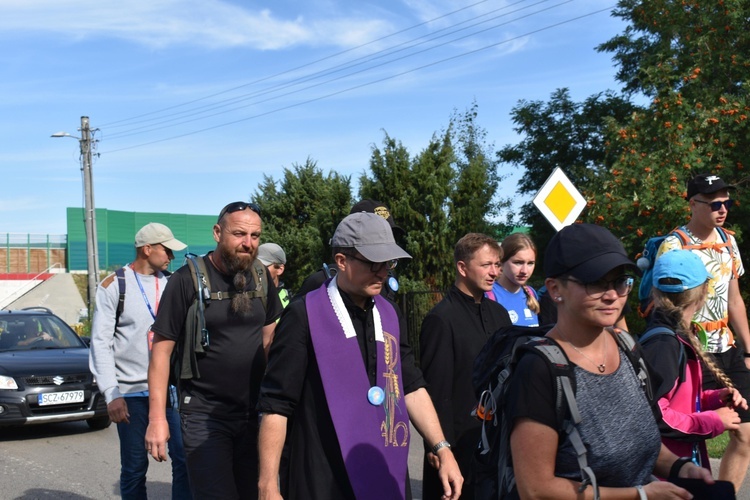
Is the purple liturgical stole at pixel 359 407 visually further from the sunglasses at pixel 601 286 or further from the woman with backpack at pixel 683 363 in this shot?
the sunglasses at pixel 601 286

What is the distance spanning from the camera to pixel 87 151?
33.1m

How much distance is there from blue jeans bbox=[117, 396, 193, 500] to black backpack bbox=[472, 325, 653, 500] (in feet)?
9.84

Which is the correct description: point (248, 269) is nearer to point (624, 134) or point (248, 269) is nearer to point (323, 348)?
point (323, 348)

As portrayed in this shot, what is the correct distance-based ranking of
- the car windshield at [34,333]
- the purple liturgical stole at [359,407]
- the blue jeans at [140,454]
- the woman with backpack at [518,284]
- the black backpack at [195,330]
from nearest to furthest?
the purple liturgical stole at [359,407] → the black backpack at [195,330] → the blue jeans at [140,454] → the woman with backpack at [518,284] → the car windshield at [34,333]

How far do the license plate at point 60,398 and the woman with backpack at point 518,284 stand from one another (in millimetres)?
7078

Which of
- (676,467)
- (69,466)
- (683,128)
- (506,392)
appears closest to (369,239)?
(506,392)

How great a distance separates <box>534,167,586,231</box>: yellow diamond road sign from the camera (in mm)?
9492

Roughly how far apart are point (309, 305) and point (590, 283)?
4.77 feet

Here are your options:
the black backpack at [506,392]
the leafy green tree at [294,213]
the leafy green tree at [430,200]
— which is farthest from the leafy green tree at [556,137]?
the black backpack at [506,392]

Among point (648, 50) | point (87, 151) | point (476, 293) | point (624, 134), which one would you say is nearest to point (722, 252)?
point (476, 293)

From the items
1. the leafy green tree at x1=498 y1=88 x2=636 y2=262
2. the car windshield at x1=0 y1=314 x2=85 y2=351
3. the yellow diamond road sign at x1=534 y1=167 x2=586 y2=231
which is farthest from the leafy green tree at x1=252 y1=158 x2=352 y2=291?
the yellow diamond road sign at x1=534 y1=167 x2=586 y2=231

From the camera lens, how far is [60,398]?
37.7 feet

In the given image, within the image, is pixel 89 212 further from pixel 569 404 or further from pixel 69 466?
pixel 569 404

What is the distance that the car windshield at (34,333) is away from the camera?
1272 centimetres
